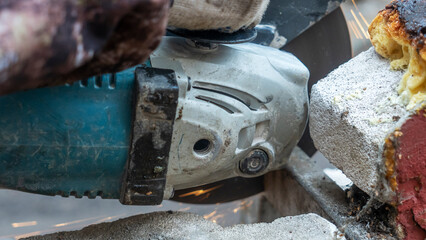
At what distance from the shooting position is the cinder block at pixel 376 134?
41.1 inches

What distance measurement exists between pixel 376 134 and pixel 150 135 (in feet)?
1.58

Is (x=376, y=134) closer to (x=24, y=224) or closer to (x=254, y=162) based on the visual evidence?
(x=254, y=162)

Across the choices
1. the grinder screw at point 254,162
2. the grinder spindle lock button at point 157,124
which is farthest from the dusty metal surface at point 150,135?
the grinder screw at point 254,162

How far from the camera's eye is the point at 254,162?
1354 millimetres

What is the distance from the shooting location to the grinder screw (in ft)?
4.37

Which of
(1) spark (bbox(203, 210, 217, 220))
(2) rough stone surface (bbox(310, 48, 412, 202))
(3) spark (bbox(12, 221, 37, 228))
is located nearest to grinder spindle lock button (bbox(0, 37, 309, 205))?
(2) rough stone surface (bbox(310, 48, 412, 202))

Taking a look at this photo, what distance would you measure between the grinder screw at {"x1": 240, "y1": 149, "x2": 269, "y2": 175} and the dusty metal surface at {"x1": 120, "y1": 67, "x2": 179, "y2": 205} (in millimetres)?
274

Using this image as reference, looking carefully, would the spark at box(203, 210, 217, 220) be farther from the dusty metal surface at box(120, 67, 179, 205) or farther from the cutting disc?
the dusty metal surface at box(120, 67, 179, 205)

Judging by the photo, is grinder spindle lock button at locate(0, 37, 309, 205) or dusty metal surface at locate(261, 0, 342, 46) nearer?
grinder spindle lock button at locate(0, 37, 309, 205)

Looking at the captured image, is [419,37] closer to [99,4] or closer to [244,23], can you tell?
[244,23]

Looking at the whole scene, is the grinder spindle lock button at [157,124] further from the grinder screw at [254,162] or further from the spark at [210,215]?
the spark at [210,215]

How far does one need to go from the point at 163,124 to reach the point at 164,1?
1.29ft

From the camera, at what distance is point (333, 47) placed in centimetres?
180

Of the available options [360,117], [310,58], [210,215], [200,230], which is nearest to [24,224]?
[210,215]
